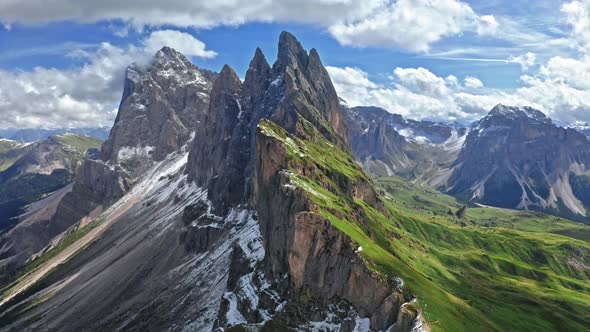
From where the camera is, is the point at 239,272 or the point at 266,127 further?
the point at 266,127

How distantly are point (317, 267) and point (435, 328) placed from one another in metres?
40.1

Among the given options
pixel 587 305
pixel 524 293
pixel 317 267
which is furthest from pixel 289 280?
pixel 587 305

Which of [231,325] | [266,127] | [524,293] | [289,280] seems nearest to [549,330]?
[524,293]

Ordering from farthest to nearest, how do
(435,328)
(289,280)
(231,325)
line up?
(231,325)
(289,280)
(435,328)

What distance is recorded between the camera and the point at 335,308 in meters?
128

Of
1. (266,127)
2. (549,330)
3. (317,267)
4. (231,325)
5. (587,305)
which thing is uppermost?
(266,127)

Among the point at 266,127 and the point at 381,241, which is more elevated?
the point at 266,127

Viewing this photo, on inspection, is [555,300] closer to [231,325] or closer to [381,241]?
[381,241]

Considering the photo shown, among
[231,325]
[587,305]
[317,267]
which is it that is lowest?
[587,305]

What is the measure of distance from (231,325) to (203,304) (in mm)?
46102

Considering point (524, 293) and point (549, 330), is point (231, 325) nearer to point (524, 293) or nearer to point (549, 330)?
point (549, 330)

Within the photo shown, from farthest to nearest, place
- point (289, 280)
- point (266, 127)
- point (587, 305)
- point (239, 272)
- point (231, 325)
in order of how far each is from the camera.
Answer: point (266, 127) → point (239, 272) → point (587, 305) → point (231, 325) → point (289, 280)

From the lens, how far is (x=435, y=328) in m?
107

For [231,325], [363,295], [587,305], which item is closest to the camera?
[363,295]
